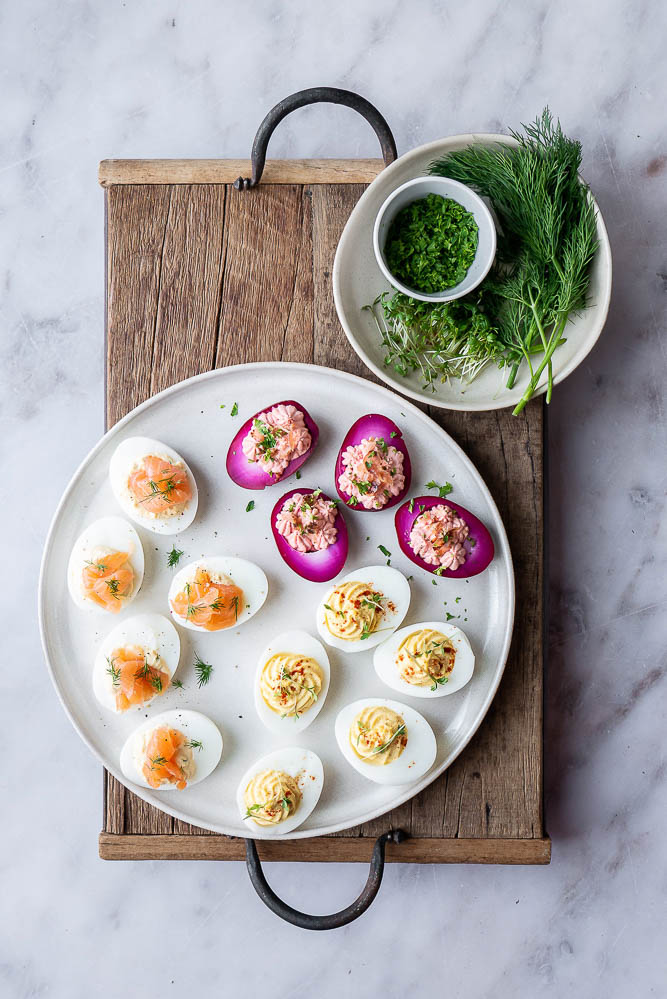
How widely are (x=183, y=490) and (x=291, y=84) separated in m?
1.06

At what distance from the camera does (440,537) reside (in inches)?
61.1

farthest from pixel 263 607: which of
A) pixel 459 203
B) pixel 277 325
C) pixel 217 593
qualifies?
pixel 459 203

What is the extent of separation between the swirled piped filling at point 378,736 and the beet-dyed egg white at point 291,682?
94 millimetres

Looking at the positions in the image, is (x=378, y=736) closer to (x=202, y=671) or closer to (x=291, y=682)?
(x=291, y=682)

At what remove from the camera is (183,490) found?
158cm

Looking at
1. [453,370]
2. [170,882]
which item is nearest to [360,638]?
[453,370]

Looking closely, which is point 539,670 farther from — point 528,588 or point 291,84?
point 291,84

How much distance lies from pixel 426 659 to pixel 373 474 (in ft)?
1.25

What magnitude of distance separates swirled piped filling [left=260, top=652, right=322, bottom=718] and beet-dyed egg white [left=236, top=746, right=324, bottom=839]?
0.34 feet

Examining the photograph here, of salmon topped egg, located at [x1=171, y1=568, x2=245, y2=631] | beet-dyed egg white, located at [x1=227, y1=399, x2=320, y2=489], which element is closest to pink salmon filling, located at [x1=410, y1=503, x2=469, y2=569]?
beet-dyed egg white, located at [x1=227, y1=399, x2=320, y2=489]

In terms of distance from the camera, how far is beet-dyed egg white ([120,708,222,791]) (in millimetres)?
1594

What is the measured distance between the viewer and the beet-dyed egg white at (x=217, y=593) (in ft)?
5.19

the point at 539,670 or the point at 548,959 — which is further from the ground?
the point at 539,670

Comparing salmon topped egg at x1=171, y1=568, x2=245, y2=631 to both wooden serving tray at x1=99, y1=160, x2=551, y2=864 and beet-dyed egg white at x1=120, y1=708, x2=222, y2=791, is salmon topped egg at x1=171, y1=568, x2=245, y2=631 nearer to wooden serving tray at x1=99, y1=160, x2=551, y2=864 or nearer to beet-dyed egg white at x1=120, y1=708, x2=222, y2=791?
beet-dyed egg white at x1=120, y1=708, x2=222, y2=791
